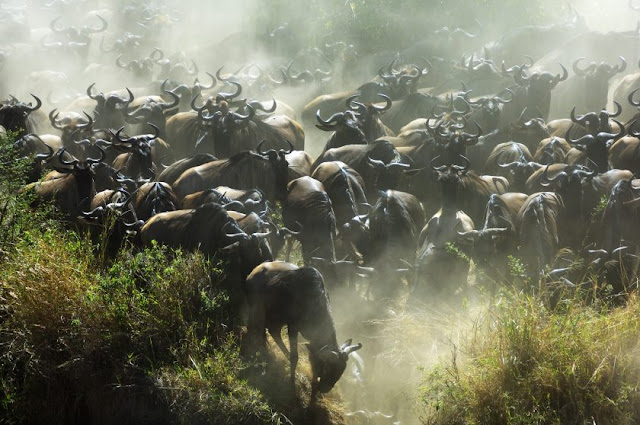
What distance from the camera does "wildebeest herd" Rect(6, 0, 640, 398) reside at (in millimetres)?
10914

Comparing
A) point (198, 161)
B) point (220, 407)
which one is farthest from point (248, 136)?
point (220, 407)

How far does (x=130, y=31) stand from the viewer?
111ft

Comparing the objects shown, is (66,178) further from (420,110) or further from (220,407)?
(420,110)

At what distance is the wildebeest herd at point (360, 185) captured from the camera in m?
10.9

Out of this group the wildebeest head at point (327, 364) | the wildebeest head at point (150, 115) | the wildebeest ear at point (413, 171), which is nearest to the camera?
the wildebeest head at point (327, 364)

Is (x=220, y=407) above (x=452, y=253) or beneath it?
beneath

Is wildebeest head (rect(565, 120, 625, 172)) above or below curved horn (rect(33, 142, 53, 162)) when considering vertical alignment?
above

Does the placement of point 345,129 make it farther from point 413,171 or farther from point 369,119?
point 413,171

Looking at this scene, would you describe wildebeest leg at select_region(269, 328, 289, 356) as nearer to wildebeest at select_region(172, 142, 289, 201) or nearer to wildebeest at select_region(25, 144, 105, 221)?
wildebeest at select_region(172, 142, 289, 201)

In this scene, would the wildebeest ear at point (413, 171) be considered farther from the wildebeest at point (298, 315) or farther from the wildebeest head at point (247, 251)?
the wildebeest at point (298, 315)

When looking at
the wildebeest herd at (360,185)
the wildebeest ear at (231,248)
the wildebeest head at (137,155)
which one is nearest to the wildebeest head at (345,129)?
the wildebeest herd at (360,185)

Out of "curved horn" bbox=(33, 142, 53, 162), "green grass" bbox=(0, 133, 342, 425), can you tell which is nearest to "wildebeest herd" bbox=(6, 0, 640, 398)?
"curved horn" bbox=(33, 142, 53, 162)

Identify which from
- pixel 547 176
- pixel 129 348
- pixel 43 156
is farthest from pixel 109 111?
pixel 547 176

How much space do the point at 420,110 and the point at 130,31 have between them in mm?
18827
